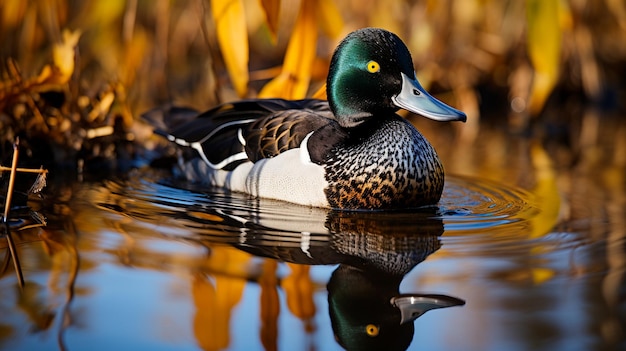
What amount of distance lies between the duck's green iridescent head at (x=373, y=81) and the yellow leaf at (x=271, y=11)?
1.44ft

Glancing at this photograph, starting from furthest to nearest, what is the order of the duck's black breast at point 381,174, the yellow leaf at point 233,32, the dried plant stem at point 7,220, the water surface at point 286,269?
the yellow leaf at point 233,32 → the duck's black breast at point 381,174 → the dried plant stem at point 7,220 → the water surface at point 286,269

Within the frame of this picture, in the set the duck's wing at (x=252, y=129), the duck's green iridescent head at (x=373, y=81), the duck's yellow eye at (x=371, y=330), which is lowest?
the duck's yellow eye at (x=371, y=330)

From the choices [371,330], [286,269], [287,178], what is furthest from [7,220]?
[371,330]

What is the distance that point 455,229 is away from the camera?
15.5 feet

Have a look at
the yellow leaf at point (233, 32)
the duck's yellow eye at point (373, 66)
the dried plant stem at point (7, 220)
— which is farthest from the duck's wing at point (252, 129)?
the dried plant stem at point (7, 220)

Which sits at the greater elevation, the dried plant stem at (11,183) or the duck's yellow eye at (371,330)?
the dried plant stem at (11,183)

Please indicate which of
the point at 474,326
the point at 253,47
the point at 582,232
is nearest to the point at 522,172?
the point at 582,232

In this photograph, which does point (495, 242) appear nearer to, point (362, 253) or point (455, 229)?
point (455, 229)

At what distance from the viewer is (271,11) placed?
5.00 m

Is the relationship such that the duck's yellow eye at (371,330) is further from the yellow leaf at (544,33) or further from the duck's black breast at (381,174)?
the yellow leaf at (544,33)

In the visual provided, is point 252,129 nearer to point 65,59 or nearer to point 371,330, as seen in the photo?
point 65,59

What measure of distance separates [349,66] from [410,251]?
138cm

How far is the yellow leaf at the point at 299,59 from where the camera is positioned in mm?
5484

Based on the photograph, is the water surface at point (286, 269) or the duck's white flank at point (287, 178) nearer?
the water surface at point (286, 269)
